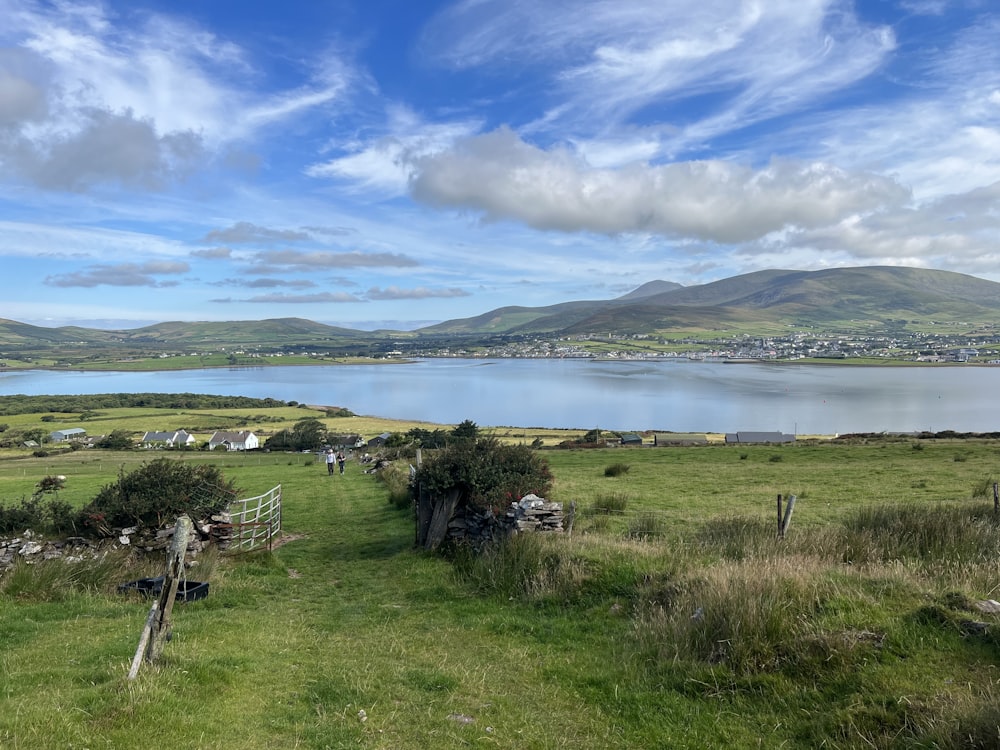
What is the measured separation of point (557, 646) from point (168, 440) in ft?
199

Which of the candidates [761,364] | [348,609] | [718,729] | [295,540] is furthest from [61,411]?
[761,364]

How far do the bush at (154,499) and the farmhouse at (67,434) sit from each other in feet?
187

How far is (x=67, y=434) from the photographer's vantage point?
2478 inches

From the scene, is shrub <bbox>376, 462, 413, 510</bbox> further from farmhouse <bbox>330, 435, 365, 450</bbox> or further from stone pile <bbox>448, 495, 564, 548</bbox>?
farmhouse <bbox>330, 435, 365, 450</bbox>

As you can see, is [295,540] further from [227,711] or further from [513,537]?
[227,711]

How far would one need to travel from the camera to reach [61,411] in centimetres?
8662

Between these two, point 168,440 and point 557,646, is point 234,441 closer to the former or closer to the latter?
point 168,440

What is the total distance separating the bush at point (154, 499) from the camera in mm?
11078

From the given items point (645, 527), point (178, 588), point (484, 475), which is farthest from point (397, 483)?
point (178, 588)

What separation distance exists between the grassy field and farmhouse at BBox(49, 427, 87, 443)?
61.3 m

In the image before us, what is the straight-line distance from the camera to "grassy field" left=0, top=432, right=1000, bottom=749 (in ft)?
15.0

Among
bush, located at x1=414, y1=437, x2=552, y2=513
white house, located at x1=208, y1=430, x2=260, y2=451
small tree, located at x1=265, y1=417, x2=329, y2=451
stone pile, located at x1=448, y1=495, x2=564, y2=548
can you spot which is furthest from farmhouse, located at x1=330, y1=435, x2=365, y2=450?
stone pile, located at x1=448, y1=495, x2=564, y2=548

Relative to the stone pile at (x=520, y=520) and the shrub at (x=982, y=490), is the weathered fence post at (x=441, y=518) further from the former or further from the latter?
the shrub at (x=982, y=490)

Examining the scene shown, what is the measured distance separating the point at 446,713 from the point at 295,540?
9.88 m
